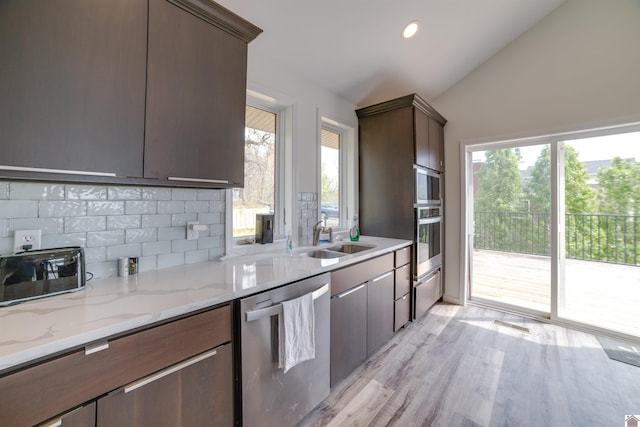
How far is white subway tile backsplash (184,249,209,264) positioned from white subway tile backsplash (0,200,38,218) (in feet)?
2.41

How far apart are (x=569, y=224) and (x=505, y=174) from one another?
2.70 ft

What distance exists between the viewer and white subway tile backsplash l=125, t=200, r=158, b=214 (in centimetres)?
149

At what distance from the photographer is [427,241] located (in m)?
3.07

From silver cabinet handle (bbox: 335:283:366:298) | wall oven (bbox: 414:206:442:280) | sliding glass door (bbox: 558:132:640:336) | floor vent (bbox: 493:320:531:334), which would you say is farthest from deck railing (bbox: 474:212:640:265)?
silver cabinet handle (bbox: 335:283:366:298)

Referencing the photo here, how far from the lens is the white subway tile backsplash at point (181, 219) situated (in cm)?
167

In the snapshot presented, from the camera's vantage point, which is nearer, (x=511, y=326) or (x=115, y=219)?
(x=115, y=219)

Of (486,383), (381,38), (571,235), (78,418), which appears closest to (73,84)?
(78,418)

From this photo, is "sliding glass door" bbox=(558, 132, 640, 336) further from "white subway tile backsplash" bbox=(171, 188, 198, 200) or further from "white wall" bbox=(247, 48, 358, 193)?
"white subway tile backsplash" bbox=(171, 188, 198, 200)

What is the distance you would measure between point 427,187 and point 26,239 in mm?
3253

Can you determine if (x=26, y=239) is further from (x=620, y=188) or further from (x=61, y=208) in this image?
(x=620, y=188)

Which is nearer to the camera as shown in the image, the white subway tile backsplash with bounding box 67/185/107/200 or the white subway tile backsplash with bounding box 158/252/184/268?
the white subway tile backsplash with bounding box 67/185/107/200

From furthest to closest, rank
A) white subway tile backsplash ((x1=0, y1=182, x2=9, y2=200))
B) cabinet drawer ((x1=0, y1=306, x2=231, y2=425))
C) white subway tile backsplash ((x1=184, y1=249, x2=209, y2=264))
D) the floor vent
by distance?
the floor vent → white subway tile backsplash ((x1=184, y1=249, x2=209, y2=264)) → white subway tile backsplash ((x1=0, y1=182, x2=9, y2=200)) → cabinet drawer ((x1=0, y1=306, x2=231, y2=425))

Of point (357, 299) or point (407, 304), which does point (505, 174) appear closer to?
point (407, 304)

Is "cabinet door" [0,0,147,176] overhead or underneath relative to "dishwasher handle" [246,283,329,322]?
overhead
